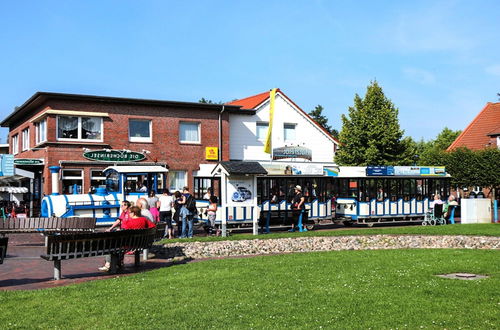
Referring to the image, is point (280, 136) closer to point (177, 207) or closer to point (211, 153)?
point (211, 153)

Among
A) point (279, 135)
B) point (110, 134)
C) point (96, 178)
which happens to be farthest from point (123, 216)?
point (279, 135)

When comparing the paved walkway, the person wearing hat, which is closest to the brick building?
the person wearing hat

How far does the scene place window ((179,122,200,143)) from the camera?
112ft

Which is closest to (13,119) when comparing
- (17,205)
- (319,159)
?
(17,205)

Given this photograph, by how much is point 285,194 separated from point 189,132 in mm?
11453

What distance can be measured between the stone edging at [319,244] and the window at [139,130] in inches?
647

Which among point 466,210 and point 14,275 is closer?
point 14,275

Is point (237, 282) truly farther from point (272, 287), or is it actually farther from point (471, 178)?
point (471, 178)

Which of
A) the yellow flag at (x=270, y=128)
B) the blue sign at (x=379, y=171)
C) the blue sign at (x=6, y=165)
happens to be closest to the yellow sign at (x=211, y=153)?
the yellow flag at (x=270, y=128)

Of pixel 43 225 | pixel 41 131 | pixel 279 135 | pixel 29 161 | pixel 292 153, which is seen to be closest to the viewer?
pixel 43 225

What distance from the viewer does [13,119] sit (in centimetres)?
3934

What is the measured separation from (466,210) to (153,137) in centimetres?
1718

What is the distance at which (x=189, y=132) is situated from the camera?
34.5 meters

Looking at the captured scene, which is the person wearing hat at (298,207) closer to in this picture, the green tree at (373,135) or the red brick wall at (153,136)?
the red brick wall at (153,136)
